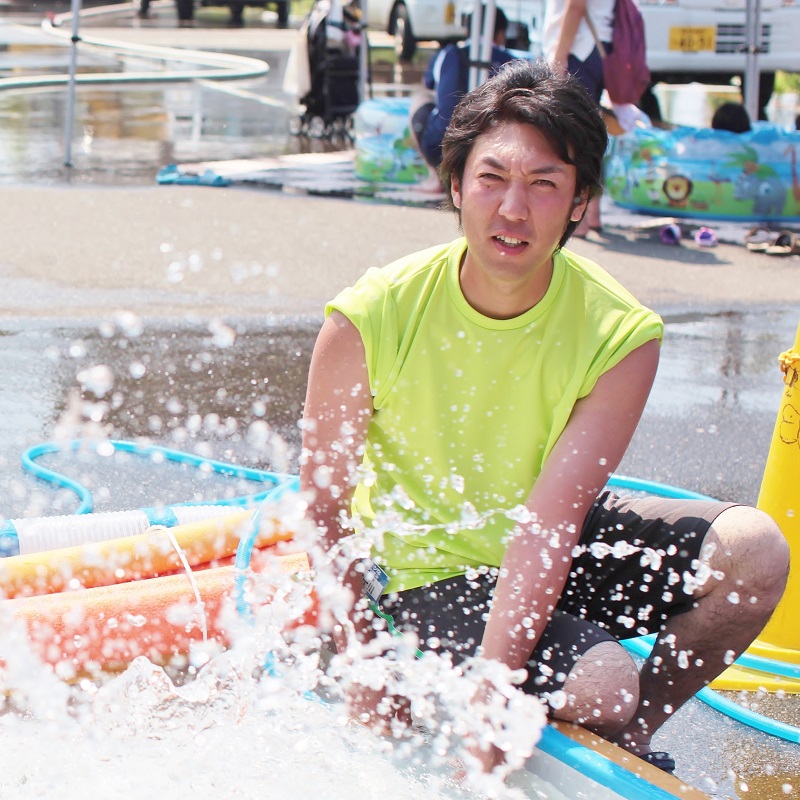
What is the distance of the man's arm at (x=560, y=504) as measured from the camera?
8.25 feet

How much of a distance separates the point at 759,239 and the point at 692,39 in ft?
12.8

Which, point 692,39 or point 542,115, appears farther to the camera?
point 692,39

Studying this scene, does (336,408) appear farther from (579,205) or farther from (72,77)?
(72,77)

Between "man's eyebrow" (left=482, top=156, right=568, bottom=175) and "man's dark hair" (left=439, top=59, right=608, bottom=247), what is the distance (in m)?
0.02

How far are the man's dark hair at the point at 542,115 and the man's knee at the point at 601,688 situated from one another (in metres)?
0.86

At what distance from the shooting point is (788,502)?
3.31 metres

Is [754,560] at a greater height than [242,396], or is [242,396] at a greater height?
[754,560]

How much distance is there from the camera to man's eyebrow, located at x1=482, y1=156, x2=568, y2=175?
8.46ft

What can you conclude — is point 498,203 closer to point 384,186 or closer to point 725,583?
point 725,583

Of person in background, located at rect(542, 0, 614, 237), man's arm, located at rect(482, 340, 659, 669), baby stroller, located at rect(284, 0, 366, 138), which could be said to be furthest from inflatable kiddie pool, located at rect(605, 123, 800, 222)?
man's arm, located at rect(482, 340, 659, 669)

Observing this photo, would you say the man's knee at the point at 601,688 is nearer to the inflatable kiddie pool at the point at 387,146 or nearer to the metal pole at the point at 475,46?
the metal pole at the point at 475,46

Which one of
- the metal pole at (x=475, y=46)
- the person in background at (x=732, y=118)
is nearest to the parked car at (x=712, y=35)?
the person in background at (x=732, y=118)

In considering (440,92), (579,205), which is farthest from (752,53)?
(579,205)

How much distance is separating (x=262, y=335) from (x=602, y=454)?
3411mm
